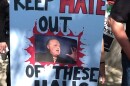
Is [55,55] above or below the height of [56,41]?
below

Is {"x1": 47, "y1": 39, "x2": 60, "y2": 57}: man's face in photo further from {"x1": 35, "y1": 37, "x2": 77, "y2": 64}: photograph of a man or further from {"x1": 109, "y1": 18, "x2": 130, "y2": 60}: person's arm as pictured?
{"x1": 109, "y1": 18, "x2": 130, "y2": 60}: person's arm

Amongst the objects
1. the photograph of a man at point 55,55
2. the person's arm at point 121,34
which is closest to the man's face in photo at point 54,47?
the photograph of a man at point 55,55

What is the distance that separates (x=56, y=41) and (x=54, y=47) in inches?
2.1

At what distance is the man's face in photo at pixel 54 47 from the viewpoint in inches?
113

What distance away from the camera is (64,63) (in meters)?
2.95

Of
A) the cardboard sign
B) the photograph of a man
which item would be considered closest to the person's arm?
the cardboard sign

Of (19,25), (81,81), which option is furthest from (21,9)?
(81,81)

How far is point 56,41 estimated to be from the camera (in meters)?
2.89

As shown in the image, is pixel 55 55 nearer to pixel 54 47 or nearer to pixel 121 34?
pixel 54 47

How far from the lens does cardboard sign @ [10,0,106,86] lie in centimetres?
281

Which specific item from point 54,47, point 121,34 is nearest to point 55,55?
point 54,47

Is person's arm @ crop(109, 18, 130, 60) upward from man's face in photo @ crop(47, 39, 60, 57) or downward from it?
upward

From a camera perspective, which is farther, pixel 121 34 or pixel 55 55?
pixel 55 55

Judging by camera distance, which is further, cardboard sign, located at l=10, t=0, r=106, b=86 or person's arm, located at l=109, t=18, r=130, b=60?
cardboard sign, located at l=10, t=0, r=106, b=86
